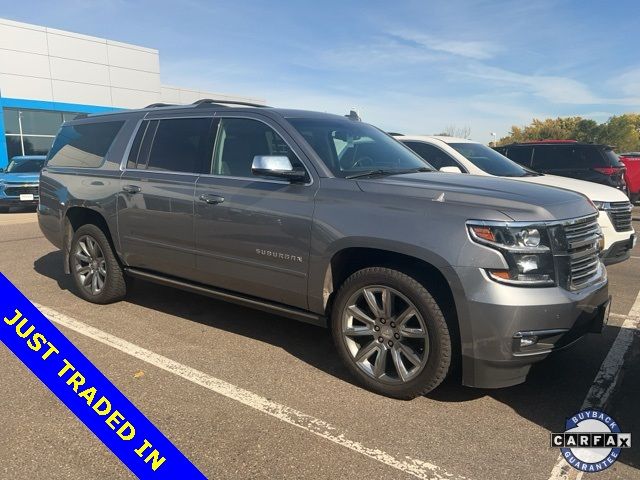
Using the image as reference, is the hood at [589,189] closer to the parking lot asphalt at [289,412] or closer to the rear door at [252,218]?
the parking lot asphalt at [289,412]

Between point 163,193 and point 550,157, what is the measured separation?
8.92 m

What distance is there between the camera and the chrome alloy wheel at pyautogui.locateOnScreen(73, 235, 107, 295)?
536cm

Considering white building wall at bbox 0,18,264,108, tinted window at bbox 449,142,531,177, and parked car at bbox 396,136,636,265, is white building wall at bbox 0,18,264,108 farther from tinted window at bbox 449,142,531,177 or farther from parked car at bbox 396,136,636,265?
tinted window at bbox 449,142,531,177

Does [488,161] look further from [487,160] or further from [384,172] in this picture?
[384,172]

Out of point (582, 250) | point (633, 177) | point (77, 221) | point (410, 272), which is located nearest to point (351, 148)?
point (410, 272)

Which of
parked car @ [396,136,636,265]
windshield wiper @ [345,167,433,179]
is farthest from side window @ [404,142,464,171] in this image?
windshield wiper @ [345,167,433,179]

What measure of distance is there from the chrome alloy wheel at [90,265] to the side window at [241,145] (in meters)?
1.88

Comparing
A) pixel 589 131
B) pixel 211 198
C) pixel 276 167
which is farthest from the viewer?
pixel 589 131

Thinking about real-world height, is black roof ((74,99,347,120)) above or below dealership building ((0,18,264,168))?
below

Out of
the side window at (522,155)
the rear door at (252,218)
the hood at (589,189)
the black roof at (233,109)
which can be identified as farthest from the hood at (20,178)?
the hood at (589,189)

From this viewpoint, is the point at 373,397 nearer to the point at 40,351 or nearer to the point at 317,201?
the point at 317,201

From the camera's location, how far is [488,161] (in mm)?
7555

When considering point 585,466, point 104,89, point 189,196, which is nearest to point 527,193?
point 585,466

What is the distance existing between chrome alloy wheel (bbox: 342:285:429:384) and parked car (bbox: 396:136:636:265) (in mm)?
2622
